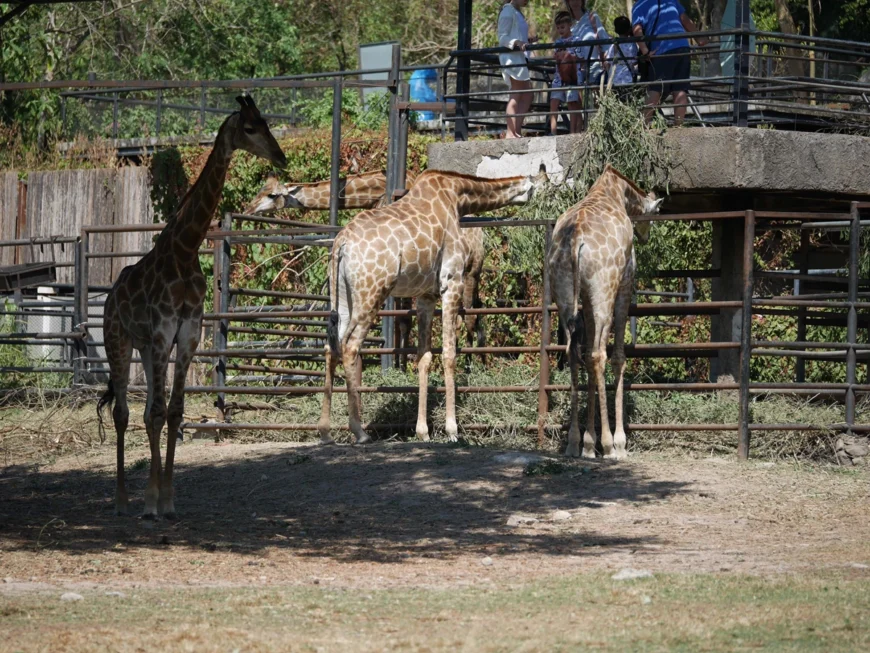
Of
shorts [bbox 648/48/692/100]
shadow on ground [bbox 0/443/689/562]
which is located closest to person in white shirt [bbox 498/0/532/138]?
shorts [bbox 648/48/692/100]

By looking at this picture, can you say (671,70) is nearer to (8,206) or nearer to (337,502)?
(337,502)

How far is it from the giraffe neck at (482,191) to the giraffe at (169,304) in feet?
11.9

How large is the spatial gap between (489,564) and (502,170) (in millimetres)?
6941

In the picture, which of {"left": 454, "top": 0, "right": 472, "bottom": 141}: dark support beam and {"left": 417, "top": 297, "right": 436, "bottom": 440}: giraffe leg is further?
{"left": 454, "top": 0, "right": 472, "bottom": 141}: dark support beam

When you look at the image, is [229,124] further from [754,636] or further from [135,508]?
[754,636]

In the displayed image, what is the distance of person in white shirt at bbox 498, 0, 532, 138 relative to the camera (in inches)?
546

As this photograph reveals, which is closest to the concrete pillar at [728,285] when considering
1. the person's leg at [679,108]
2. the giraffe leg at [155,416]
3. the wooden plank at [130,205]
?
the person's leg at [679,108]

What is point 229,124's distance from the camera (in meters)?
9.43

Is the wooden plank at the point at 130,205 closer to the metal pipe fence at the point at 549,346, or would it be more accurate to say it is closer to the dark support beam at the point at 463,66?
the metal pipe fence at the point at 549,346

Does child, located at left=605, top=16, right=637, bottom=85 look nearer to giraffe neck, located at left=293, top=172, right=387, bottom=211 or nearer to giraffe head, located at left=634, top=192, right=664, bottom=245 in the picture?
giraffe head, located at left=634, top=192, right=664, bottom=245

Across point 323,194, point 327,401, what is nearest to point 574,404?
point 327,401

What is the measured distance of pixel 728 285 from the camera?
517 inches

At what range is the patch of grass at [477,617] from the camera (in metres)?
5.57

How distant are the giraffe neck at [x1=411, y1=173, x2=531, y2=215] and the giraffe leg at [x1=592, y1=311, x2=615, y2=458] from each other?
2.22 m
